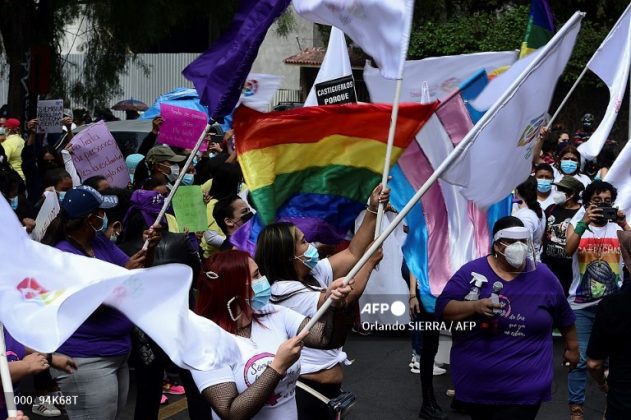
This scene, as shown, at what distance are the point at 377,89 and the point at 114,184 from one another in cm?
270

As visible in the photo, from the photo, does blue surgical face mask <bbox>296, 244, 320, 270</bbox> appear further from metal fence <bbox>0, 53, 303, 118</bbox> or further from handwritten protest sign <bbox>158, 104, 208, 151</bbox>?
metal fence <bbox>0, 53, 303, 118</bbox>

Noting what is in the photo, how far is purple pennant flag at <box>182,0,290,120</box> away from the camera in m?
5.75

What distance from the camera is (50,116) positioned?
12773mm

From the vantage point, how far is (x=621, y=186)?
7.99 metres

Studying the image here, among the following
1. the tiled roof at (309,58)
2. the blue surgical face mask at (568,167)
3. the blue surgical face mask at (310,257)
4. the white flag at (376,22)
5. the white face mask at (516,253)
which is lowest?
the tiled roof at (309,58)

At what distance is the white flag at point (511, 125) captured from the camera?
5148 mm

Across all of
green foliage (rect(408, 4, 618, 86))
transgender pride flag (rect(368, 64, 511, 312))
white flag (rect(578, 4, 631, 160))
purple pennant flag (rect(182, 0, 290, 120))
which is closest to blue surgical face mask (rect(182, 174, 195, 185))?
white flag (rect(578, 4, 631, 160))

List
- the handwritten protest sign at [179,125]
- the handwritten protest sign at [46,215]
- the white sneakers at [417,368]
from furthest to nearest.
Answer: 1. the handwritten protest sign at [179,125]
2. the white sneakers at [417,368]
3. the handwritten protest sign at [46,215]

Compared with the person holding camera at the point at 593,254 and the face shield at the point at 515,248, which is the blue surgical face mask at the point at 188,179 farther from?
the face shield at the point at 515,248

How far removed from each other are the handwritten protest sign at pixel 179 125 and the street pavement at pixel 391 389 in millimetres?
2326

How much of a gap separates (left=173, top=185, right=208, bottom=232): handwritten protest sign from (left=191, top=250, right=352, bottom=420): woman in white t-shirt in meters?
2.84

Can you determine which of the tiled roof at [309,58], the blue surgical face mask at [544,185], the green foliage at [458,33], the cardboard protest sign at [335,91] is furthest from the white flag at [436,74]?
the tiled roof at [309,58]

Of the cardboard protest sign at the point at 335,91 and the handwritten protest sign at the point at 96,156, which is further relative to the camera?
the handwritten protest sign at the point at 96,156

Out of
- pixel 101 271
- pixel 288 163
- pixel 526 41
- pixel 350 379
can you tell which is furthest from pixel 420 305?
pixel 101 271
